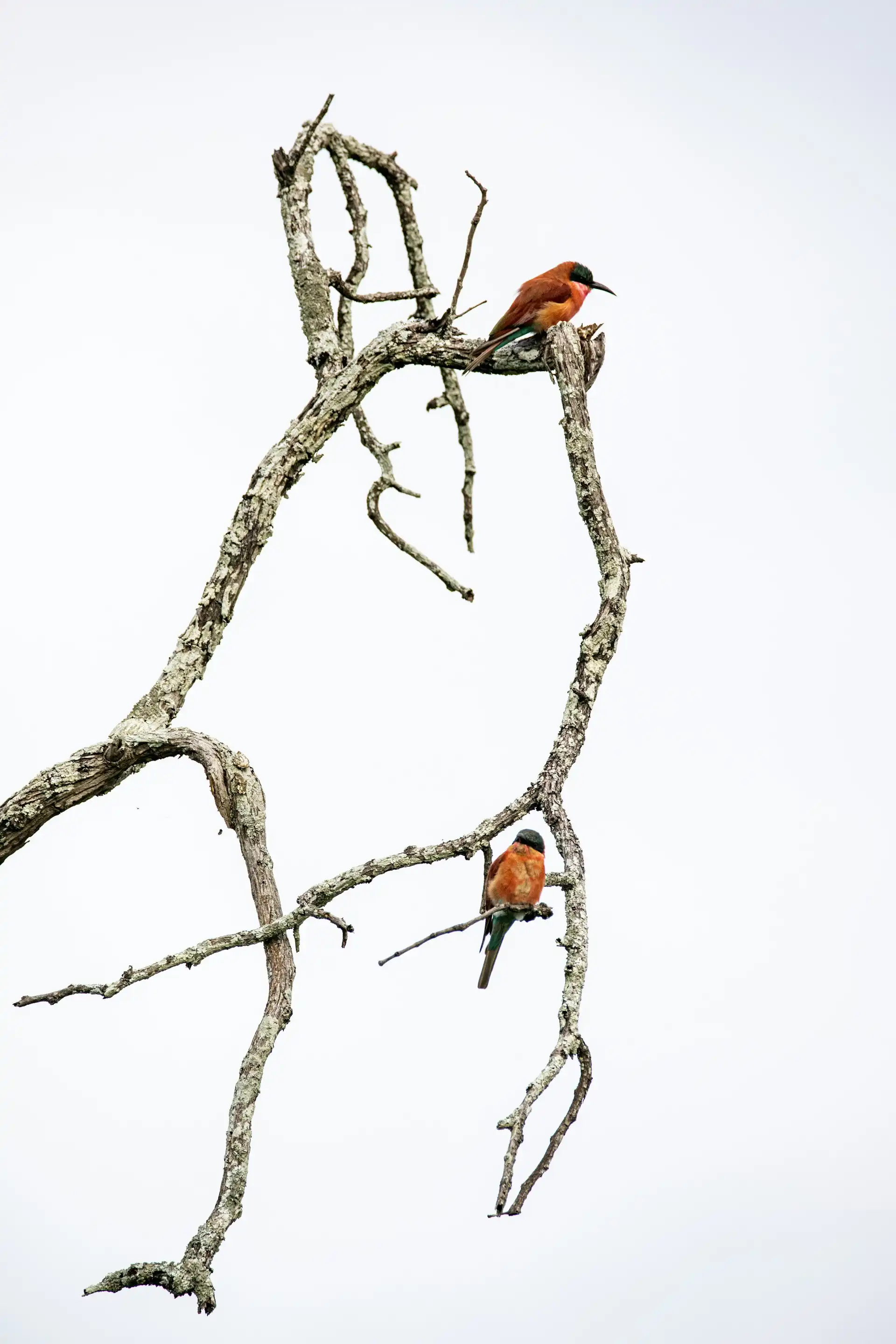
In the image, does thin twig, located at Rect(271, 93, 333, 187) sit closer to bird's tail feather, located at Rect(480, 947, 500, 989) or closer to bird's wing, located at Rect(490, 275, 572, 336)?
bird's wing, located at Rect(490, 275, 572, 336)

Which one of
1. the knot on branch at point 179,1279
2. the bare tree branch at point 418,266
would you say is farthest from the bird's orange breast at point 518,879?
the bare tree branch at point 418,266

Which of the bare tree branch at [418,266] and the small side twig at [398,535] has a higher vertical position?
the bare tree branch at [418,266]

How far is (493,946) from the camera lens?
425 cm

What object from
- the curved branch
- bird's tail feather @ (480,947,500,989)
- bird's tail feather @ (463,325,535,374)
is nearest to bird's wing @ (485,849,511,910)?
bird's tail feather @ (480,947,500,989)

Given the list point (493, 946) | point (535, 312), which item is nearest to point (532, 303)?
point (535, 312)

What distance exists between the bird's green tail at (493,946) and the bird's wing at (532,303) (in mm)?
1872

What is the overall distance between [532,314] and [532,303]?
4 cm

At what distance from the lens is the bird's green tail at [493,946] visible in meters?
4.15

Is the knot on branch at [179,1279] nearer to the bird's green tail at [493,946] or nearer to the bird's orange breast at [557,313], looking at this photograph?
the bird's green tail at [493,946]

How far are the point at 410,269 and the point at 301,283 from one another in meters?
0.78

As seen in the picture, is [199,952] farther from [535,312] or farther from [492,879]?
[535,312]

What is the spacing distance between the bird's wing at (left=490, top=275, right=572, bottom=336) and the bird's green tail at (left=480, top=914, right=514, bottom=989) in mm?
1872

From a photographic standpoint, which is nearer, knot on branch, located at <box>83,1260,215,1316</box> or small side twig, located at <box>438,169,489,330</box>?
knot on branch, located at <box>83,1260,215,1316</box>

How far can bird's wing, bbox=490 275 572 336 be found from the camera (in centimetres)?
456
